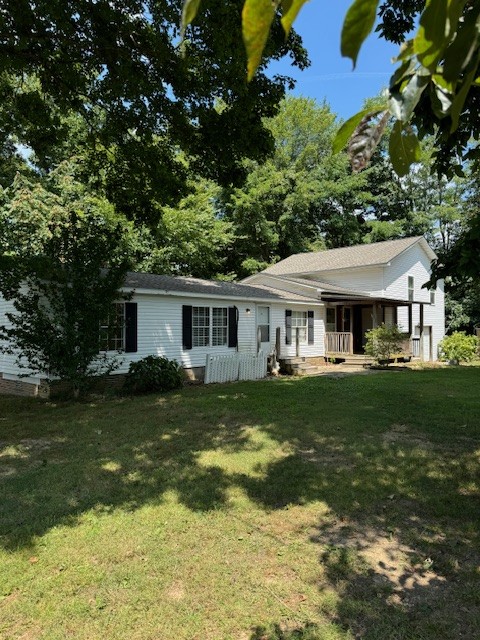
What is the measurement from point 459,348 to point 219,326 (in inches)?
492

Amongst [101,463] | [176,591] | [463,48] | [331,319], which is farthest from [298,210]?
[463,48]

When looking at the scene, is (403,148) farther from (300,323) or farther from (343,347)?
(343,347)

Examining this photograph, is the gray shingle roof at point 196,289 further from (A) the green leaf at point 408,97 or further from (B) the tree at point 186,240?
(A) the green leaf at point 408,97

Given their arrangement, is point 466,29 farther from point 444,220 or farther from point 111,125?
point 444,220

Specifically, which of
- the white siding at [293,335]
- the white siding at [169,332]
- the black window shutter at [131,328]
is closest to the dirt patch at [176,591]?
the white siding at [169,332]

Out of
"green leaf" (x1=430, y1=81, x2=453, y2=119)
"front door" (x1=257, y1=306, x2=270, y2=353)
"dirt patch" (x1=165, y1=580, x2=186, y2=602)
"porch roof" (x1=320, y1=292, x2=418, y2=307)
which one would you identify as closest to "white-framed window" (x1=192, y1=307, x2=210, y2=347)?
"front door" (x1=257, y1=306, x2=270, y2=353)

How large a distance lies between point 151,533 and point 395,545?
2.09 metres

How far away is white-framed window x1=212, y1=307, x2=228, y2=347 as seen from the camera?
50.2 feet

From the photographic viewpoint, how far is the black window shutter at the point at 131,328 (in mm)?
12773

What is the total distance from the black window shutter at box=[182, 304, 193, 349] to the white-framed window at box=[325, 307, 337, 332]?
9.28 meters

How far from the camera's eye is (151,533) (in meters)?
3.96

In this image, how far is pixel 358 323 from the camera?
77.4ft

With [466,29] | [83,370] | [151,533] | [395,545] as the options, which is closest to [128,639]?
[151,533]

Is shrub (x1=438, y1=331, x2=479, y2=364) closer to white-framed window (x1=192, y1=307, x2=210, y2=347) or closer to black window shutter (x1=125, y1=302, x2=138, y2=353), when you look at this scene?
white-framed window (x1=192, y1=307, x2=210, y2=347)
